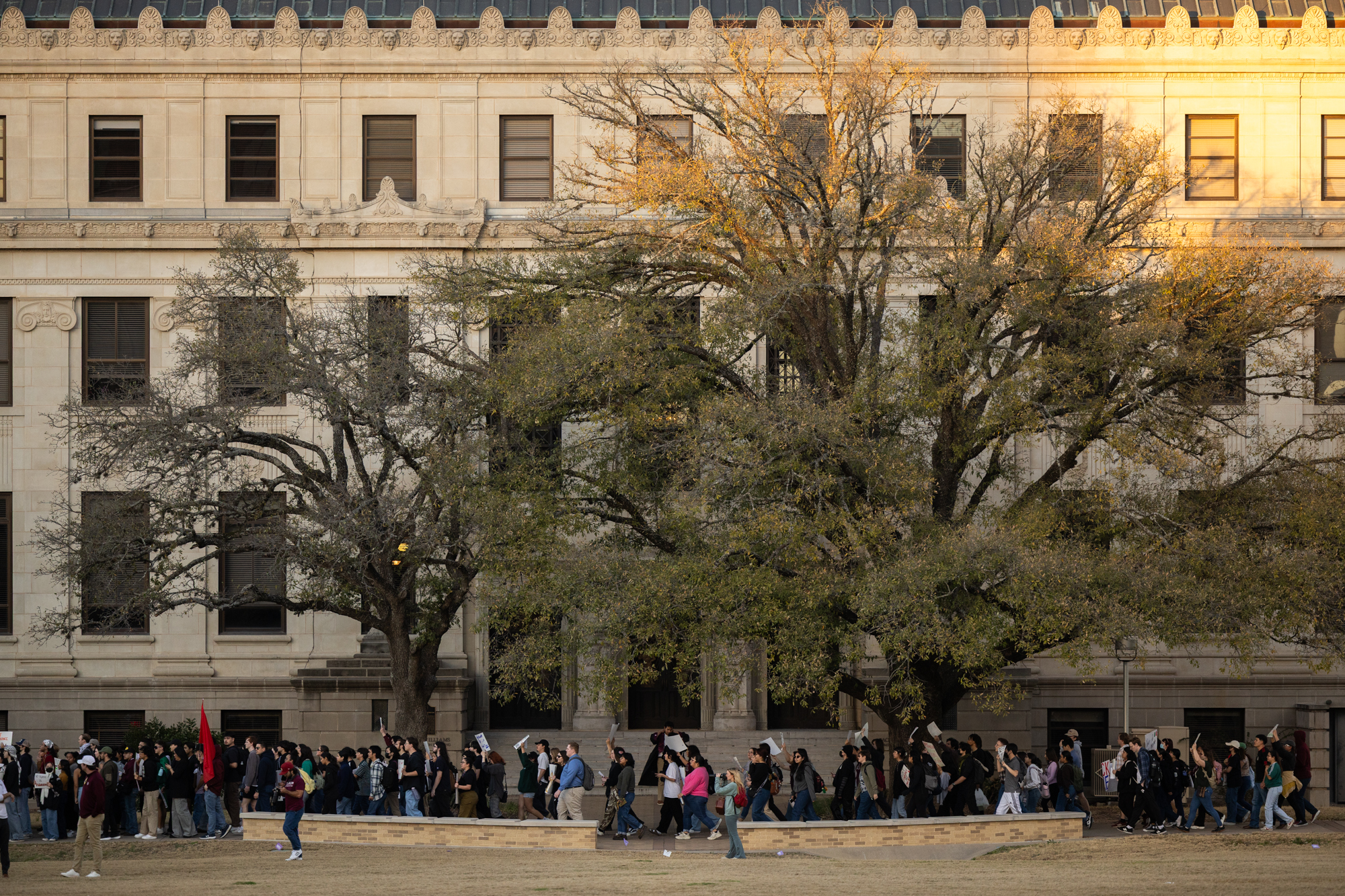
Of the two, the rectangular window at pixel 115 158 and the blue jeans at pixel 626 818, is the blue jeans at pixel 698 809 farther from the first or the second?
the rectangular window at pixel 115 158

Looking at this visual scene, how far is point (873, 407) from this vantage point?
23250 mm

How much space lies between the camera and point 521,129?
3575 cm

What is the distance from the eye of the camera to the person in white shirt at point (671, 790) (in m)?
24.1

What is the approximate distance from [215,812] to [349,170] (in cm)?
1626

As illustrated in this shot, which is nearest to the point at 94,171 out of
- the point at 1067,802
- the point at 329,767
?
the point at 329,767

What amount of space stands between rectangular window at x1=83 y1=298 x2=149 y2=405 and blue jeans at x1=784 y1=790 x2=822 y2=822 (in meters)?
19.3

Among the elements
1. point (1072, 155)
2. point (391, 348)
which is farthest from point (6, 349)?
point (1072, 155)

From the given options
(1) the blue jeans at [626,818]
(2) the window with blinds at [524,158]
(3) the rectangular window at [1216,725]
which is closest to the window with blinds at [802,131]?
(2) the window with blinds at [524,158]

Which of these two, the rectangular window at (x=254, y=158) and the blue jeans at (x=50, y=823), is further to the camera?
the rectangular window at (x=254, y=158)

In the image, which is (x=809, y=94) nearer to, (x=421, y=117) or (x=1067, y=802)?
(x=421, y=117)

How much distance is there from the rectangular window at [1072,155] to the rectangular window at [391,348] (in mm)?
11397

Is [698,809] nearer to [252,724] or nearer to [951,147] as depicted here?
[252,724]

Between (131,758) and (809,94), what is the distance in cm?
2024

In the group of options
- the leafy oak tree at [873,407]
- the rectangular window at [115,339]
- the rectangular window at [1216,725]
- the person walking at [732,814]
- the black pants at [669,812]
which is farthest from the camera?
the rectangular window at [115,339]
